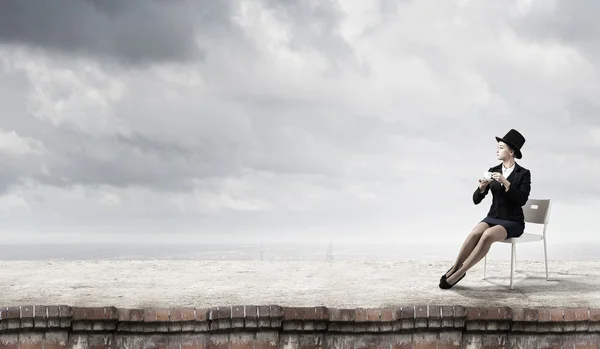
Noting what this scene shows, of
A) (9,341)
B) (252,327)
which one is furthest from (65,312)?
(252,327)

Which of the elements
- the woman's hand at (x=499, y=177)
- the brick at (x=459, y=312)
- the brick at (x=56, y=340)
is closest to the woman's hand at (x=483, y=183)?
the woman's hand at (x=499, y=177)

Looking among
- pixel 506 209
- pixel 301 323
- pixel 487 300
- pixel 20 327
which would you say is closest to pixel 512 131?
pixel 506 209

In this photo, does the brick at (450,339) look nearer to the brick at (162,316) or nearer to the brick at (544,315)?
the brick at (544,315)

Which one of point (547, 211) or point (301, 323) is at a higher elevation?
point (547, 211)

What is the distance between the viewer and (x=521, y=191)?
22.2 ft

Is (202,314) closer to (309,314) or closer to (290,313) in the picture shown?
(290,313)

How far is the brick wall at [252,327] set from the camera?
4984mm

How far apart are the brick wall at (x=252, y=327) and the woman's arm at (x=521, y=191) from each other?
171 centimetres

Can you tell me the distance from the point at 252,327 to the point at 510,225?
9.59 feet

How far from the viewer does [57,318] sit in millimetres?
4988

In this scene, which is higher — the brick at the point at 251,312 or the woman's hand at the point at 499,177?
the woman's hand at the point at 499,177

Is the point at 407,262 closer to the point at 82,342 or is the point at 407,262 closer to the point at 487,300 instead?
the point at 487,300

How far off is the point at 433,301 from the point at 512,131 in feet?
6.01

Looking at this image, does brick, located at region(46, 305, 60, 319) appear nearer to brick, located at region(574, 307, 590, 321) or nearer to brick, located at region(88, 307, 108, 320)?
brick, located at region(88, 307, 108, 320)
